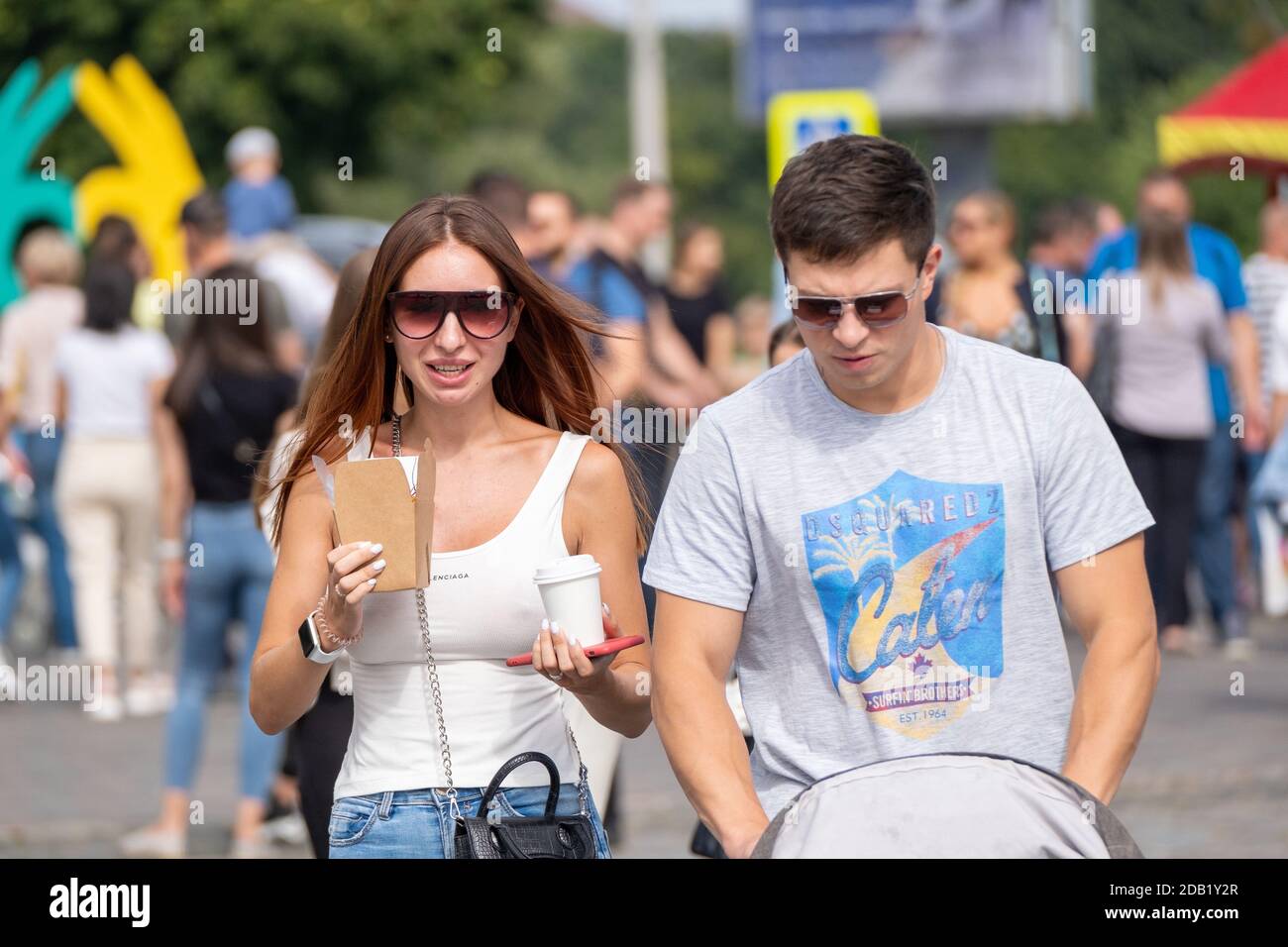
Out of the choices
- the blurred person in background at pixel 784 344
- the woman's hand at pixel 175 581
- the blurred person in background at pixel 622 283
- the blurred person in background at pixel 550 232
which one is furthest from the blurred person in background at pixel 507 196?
the blurred person in background at pixel 784 344

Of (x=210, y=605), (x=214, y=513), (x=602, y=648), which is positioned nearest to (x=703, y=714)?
(x=602, y=648)

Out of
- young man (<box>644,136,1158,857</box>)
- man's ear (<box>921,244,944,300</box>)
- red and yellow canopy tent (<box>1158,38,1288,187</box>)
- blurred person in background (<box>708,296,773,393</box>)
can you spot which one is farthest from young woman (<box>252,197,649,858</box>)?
red and yellow canopy tent (<box>1158,38,1288,187</box>)

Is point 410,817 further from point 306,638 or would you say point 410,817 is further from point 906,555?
point 906,555

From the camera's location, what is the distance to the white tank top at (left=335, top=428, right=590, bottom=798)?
3.43m

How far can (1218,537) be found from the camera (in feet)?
36.9

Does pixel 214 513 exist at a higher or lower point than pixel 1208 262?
lower

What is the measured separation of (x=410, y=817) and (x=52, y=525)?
8.49m

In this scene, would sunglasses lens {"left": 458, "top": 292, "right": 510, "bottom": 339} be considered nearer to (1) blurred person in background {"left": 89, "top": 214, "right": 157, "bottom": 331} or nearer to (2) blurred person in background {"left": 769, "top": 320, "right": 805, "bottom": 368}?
(2) blurred person in background {"left": 769, "top": 320, "right": 805, "bottom": 368}

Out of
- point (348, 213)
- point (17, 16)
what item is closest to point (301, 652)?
point (17, 16)

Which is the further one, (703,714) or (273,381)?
(273,381)

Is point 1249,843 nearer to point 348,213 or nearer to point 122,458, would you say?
point 122,458

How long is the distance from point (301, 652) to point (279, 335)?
4667 millimetres

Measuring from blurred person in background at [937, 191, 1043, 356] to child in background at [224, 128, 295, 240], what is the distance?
5387mm

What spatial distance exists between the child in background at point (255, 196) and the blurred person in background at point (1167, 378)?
5.07 m
